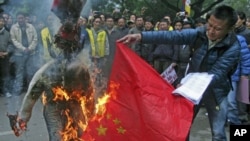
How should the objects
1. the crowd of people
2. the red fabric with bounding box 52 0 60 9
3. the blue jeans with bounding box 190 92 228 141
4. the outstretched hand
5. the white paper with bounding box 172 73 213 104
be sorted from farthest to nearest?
the blue jeans with bounding box 190 92 228 141 < the crowd of people < the outstretched hand < the white paper with bounding box 172 73 213 104 < the red fabric with bounding box 52 0 60 9

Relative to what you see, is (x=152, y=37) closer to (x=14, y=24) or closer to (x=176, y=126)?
(x=176, y=126)

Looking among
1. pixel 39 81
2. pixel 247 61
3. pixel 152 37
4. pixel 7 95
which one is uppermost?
pixel 152 37

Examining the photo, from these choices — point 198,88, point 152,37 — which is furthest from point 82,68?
point 198,88

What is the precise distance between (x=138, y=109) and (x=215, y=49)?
3.39 ft

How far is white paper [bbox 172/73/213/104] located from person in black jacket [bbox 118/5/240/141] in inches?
4.6

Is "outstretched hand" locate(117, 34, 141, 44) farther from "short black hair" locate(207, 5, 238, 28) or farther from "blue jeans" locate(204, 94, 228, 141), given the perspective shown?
"blue jeans" locate(204, 94, 228, 141)

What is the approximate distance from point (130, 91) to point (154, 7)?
16885 mm

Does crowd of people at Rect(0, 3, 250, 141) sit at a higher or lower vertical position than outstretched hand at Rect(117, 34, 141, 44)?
lower

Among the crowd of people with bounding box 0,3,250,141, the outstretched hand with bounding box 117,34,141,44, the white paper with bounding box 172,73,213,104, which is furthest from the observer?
the crowd of people with bounding box 0,3,250,141

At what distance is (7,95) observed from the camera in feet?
25.1

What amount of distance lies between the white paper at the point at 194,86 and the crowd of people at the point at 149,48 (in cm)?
15

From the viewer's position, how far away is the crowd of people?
12.9ft

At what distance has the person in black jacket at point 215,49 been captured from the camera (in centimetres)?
387

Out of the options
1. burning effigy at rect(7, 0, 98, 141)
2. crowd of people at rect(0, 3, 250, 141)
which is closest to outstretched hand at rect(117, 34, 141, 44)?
crowd of people at rect(0, 3, 250, 141)
